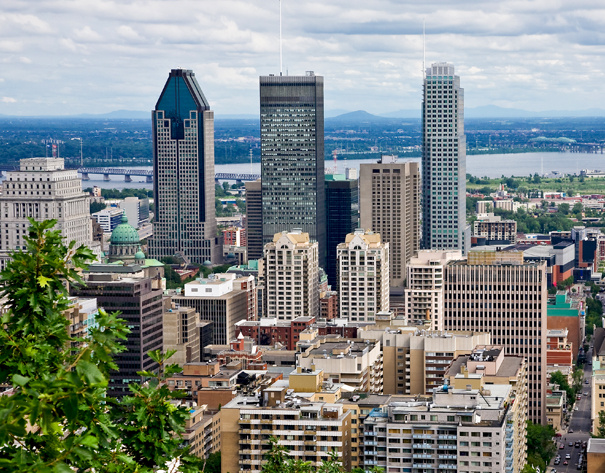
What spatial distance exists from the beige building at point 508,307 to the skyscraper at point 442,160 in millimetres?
68646

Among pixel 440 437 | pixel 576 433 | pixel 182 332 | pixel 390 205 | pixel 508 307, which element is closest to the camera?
pixel 440 437

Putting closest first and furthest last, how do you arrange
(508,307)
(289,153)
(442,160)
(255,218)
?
(508,307) < (289,153) < (255,218) < (442,160)

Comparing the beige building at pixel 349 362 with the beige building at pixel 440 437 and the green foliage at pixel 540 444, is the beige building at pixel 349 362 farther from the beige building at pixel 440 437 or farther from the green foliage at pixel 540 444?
the beige building at pixel 440 437

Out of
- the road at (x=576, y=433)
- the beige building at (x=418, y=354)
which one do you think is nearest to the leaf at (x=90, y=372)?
the beige building at (x=418, y=354)

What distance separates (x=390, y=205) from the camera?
13312 centimetres

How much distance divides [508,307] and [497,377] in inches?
784

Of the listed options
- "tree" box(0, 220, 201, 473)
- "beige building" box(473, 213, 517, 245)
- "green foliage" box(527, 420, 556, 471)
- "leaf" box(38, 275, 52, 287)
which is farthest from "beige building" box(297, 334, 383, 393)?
"beige building" box(473, 213, 517, 245)

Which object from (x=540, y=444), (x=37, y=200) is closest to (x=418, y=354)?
(x=540, y=444)

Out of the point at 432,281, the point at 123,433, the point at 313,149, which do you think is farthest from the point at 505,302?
the point at 123,433

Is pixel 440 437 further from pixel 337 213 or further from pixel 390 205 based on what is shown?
pixel 337 213

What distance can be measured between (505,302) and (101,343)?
73117 mm

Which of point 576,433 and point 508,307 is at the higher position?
point 508,307

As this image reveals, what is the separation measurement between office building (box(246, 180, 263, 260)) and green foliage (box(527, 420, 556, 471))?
70.6 metres

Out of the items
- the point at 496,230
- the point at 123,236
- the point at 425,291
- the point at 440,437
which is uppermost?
the point at 123,236
